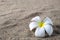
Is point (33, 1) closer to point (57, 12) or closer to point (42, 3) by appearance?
point (42, 3)

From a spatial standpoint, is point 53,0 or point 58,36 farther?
point 53,0

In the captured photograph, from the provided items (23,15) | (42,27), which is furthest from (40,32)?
(23,15)

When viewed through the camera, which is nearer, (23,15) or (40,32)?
(40,32)

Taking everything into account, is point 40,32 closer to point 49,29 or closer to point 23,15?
→ point 49,29

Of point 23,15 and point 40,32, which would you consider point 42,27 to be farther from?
point 23,15

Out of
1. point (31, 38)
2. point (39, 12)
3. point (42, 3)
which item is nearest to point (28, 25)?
point (31, 38)

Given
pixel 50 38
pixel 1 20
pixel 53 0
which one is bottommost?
pixel 50 38

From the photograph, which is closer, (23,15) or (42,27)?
(42,27)

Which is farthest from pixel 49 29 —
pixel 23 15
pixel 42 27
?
pixel 23 15
